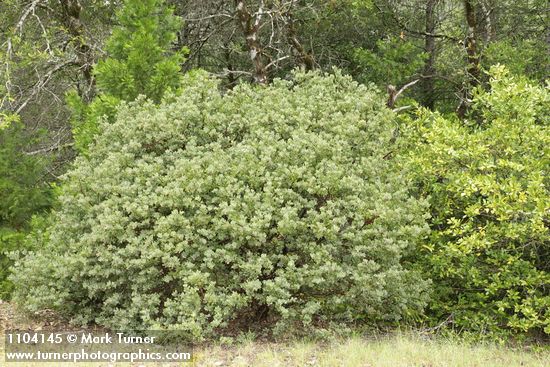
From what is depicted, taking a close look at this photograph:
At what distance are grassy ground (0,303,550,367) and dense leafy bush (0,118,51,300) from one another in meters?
4.45

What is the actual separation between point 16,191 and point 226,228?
20.7 ft

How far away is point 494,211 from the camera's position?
6.21m

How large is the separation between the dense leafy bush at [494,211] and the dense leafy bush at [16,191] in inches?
284

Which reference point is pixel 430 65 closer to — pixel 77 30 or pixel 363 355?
pixel 77 30

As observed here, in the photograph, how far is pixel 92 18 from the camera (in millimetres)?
12703

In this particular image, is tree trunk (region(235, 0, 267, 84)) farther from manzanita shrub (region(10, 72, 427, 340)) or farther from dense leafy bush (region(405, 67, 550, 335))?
dense leafy bush (region(405, 67, 550, 335))

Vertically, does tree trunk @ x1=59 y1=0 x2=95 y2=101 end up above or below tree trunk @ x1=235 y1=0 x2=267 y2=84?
above

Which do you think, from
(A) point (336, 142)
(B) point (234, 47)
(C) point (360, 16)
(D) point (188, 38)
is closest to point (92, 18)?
(D) point (188, 38)

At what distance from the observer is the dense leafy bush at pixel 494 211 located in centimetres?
630

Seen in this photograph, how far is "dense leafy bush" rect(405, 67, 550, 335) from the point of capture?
20.7 ft

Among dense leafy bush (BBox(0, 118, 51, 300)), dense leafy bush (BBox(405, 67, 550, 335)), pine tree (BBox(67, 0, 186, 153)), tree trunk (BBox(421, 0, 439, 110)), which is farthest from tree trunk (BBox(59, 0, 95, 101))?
tree trunk (BBox(421, 0, 439, 110))

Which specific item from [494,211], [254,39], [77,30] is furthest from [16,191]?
[494,211]

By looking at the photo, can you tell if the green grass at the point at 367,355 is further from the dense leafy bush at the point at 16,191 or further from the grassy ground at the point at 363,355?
the dense leafy bush at the point at 16,191

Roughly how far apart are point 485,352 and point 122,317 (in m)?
3.93
